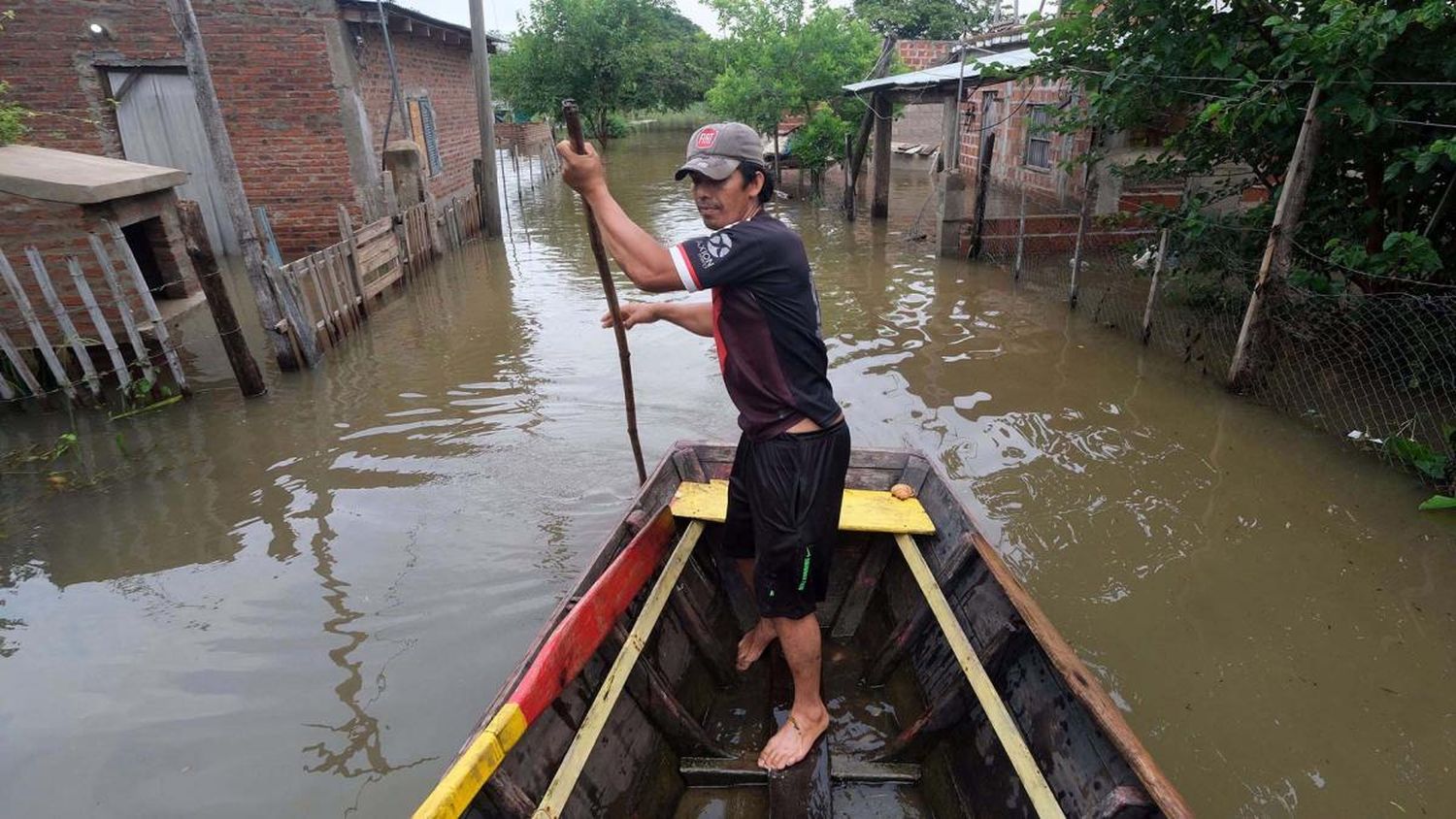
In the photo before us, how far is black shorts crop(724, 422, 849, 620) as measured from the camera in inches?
105

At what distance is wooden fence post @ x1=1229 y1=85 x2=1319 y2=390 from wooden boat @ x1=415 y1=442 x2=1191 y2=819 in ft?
13.2

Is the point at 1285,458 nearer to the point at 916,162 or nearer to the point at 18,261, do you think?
the point at 18,261

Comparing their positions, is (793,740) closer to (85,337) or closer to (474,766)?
(474,766)

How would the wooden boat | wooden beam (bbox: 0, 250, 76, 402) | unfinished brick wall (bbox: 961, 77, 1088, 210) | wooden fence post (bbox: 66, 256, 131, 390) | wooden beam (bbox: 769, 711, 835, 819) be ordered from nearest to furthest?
the wooden boat
wooden beam (bbox: 769, 711, 835, 819)
wooden beam (bbox: 0, 250, 76, 402)
wooden fence post (bbox: 66, 256, 131, 390)
unfinished brick wall (bbox: 961, 77, 1088, 210)

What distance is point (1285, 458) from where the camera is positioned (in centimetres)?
558

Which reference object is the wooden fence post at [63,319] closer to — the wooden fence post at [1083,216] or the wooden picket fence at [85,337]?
the wooden picket fence at [85,337]

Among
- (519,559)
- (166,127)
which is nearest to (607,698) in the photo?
(519,559)

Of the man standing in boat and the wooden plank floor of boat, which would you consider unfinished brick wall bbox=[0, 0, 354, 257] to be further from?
the wooden plank floor of boat

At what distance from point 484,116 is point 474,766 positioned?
13648mm

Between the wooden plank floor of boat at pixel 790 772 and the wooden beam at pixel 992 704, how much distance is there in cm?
53

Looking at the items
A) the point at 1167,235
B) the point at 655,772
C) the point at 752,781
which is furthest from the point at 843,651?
the point at 1167,235

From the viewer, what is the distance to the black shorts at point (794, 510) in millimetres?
2656

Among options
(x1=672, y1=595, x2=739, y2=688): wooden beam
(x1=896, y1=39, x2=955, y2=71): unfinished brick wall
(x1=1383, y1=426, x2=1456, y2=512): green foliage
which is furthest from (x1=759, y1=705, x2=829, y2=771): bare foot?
(x1=896, y1=39, x2=955, y2=71): unfinished brick wall

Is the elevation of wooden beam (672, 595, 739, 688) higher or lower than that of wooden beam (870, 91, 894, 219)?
lower
